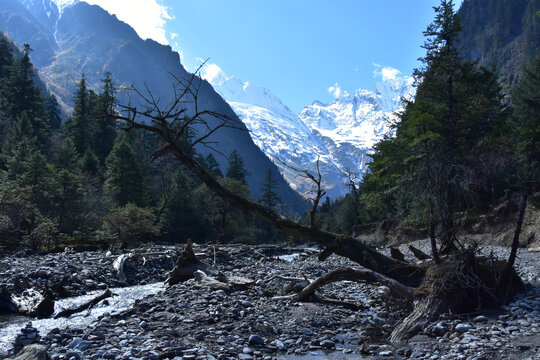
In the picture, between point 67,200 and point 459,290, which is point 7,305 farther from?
point 67,200

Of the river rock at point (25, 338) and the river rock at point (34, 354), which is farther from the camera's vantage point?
the river rock at point (25, 338)

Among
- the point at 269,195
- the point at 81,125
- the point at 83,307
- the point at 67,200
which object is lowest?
the point at 83,307

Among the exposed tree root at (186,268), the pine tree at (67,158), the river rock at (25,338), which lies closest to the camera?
the river rock at (25,338)

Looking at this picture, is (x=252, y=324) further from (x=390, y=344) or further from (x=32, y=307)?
(x=32, y=307)

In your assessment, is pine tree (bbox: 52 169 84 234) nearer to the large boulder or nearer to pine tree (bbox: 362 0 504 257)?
the large boulder

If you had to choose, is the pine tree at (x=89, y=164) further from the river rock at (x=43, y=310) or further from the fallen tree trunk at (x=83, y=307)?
the river rock at (x=43, y=310)

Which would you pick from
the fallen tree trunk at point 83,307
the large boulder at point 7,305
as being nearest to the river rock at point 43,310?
the fallen tree trunk at point 83,307

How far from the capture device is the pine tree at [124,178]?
4038 centimetres

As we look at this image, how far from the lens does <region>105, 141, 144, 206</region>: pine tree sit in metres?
40.4

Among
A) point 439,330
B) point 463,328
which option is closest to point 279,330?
point 439,330

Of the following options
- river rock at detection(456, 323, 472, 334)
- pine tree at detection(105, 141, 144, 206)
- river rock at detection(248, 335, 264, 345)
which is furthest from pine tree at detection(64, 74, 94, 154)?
river rock at detection(456, 323, 472, 334)

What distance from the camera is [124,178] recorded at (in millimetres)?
40875

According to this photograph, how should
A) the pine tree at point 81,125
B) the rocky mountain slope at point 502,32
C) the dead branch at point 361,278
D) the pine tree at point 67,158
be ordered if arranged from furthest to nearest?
the rocky mountain slope at point 502,32, the pine tree at point 81,125, the pine tree at point 67,158, the dead branch at point 361,278

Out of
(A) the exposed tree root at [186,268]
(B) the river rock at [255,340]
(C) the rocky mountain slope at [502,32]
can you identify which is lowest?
(B) the river rock at [255,340]
